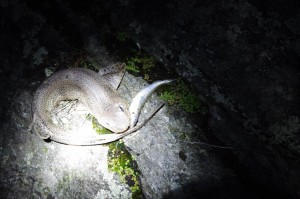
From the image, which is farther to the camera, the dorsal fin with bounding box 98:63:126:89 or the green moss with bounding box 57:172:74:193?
the dorsal fin with bounding box 98:63:126:89

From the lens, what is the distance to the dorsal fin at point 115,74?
372 cm

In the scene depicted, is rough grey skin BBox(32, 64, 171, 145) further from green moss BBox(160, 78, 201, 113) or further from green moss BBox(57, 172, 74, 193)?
green moss BBox(57, 172, 74, 193)

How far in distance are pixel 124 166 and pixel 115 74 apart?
3.73ft

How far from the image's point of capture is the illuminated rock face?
3283 millimetres

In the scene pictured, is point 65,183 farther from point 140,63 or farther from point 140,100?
point 140,63

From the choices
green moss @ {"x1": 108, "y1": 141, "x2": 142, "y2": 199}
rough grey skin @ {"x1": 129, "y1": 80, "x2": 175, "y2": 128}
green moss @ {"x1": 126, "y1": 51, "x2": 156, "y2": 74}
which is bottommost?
green moss @ {"x1": 108, "y1": 141, "x2": 142, "y2": 199}

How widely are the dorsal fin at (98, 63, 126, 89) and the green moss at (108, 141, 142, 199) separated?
747 mm

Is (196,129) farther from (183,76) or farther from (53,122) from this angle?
(53,122)

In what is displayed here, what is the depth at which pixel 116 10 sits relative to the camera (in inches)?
160

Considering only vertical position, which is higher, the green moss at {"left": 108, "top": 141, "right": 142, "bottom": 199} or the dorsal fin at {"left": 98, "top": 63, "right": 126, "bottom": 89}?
the dorsal fin at {"left": 98, "top": 63, "right": 126, "bottom": 89}

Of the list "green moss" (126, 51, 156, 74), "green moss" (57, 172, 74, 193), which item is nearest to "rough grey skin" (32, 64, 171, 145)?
"green moss" (126, 51, 156, 74)

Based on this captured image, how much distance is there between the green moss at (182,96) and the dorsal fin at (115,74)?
1.88 ft

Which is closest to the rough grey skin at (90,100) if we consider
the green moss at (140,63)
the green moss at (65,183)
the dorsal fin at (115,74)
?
the dorsal fin at (115,74)

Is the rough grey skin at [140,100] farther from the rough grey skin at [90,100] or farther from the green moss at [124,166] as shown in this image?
the green moss at [124,166]
